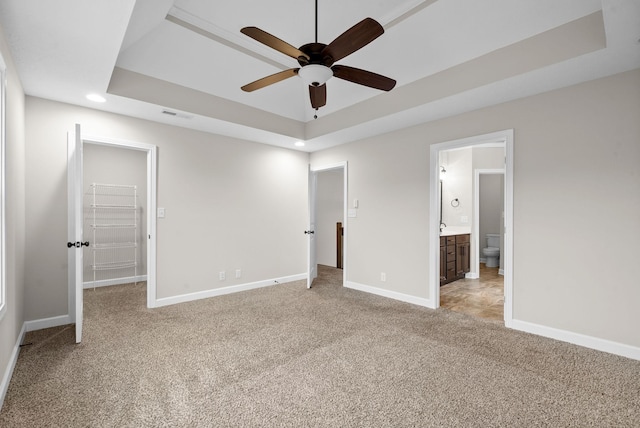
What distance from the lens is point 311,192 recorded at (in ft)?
16.8

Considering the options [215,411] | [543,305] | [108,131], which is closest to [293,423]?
[215,411]

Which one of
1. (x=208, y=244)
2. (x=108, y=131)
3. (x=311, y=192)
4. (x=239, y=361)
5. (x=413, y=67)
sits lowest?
(x=239, y=361)

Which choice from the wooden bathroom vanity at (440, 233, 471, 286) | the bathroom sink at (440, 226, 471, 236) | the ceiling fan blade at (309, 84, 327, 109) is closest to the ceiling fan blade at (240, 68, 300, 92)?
the ceiling fan blade at (309, 84, 327, 109)

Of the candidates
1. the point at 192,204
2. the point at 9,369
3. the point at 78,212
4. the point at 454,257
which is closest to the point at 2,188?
the point at 78,212

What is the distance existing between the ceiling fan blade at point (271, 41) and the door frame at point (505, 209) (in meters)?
2.32

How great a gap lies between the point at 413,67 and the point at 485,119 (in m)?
0.98

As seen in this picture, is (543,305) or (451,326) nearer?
(543,305)

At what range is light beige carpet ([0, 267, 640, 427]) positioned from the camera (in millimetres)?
1842

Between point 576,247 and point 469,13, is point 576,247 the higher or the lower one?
the lower one

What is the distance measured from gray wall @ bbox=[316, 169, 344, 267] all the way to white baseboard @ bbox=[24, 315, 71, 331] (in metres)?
4.51

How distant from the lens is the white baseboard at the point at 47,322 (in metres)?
3.13

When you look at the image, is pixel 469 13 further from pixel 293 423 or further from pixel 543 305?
pixel 293 423

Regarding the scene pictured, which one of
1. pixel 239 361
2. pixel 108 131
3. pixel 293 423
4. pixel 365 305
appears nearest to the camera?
pixel 293 423

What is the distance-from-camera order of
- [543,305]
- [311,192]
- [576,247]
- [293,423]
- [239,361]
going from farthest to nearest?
[311,192] → [543,305] → [576,247] → [239,361] → [293,423]
